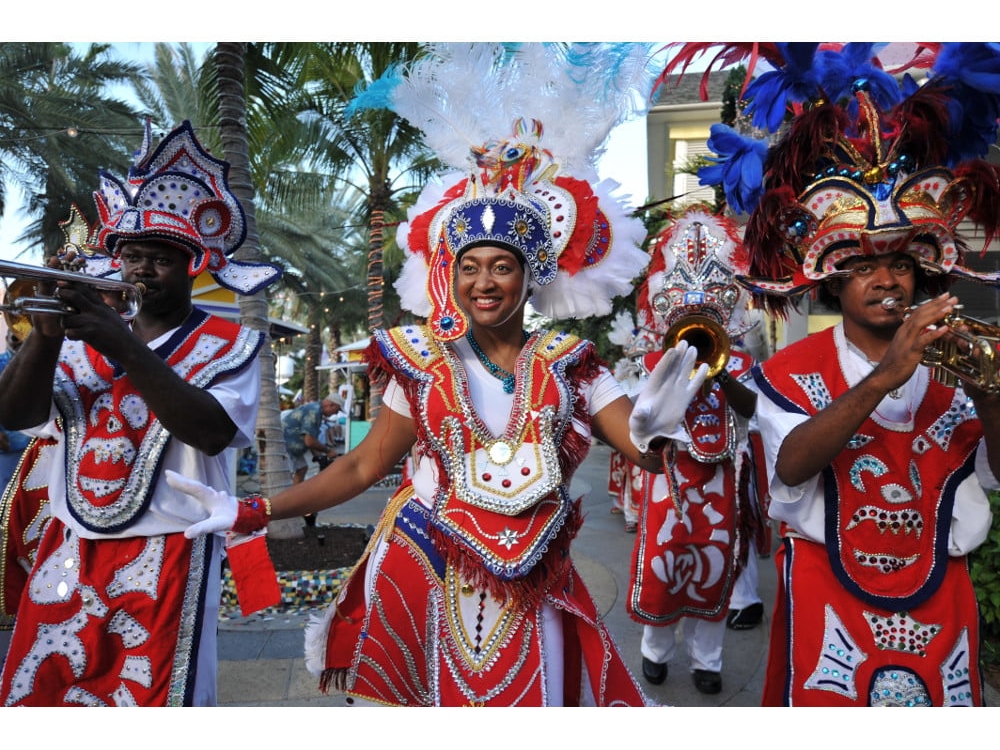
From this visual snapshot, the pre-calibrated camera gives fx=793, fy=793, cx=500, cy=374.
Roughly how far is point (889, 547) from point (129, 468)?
2337 millimetres

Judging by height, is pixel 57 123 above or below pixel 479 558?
above

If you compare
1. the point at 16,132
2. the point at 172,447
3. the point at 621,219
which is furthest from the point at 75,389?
the point at 16,132

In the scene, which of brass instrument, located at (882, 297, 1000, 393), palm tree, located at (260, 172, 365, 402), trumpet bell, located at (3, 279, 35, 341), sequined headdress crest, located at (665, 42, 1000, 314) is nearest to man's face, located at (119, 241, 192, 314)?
trumpet bell, located at (3, 279, 35, 341)

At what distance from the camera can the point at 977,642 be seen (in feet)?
7.82

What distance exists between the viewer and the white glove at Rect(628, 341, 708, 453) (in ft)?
6.93

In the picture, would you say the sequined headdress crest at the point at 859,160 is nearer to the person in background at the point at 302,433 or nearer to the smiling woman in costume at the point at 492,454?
the smiling woman in costume at the point at 492,454

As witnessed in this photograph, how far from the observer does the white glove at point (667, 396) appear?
211cm

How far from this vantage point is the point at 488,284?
8.14ft

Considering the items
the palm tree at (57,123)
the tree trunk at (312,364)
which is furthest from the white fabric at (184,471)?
the tree trunk at (312,364)

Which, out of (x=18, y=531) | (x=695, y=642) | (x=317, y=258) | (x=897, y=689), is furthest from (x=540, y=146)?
(x=317, y=258)

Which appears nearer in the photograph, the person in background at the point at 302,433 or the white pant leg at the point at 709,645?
the white pant leg at the point at 709,645

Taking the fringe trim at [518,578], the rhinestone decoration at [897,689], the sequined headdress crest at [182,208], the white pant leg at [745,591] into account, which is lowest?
the white pant leg at [745,591]

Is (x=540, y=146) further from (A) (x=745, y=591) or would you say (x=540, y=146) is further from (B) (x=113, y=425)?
(A) (x=745, y=591)

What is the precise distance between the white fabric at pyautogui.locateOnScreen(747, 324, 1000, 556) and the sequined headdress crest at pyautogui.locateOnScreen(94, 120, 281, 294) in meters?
1.84
